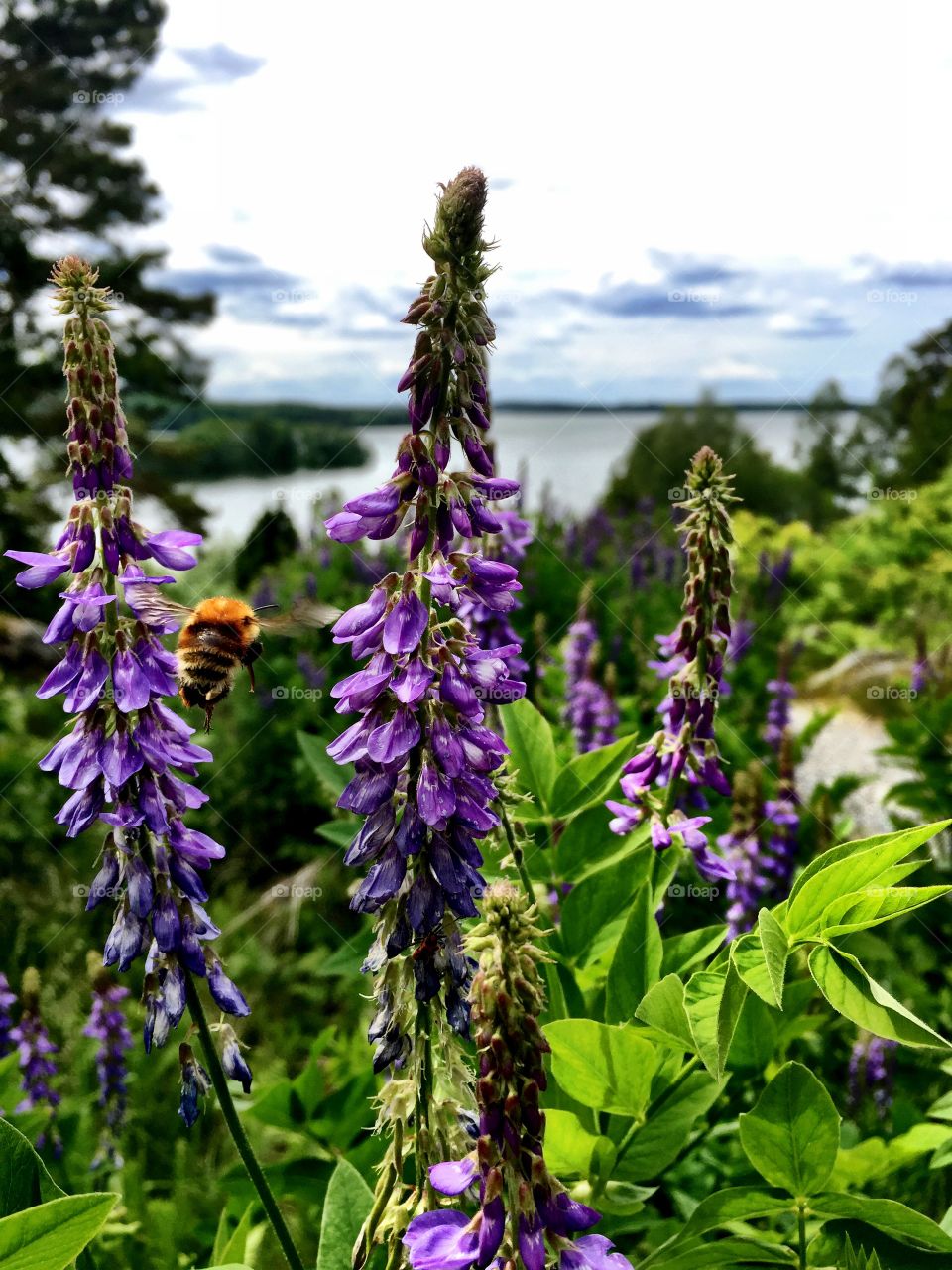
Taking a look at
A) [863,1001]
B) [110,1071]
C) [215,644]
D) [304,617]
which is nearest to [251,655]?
[215,644]

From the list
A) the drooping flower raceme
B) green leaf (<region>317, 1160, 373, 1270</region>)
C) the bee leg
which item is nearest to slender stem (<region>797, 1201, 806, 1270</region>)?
green leaf (<region>317, 1160, 373, 1270</region>)

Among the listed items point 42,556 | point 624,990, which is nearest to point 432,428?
point 42,556

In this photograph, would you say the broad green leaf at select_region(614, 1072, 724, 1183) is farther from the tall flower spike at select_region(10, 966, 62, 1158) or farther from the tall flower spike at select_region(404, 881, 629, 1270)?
the tall flower spike at select_region(10, 966, 62, 1158)

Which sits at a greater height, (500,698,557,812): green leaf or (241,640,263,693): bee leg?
(241,640,263,693): bee leg

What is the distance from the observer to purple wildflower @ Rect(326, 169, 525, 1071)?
1520 mm

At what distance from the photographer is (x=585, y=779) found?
256 centimetres

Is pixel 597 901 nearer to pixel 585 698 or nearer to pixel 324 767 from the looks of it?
pixel 324 767

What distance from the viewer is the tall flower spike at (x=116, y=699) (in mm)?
1784

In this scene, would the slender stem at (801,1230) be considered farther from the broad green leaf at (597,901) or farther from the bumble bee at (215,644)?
the bumble bee at (215,644)

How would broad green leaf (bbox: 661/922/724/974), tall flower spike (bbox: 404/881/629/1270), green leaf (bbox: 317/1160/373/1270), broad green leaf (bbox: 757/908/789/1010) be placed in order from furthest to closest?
broad green leaf (bbox: 661/922/724/974), green leaf (bbox: 317/1160/373/1270), broad green leaf (bbox: 757/908/789/1010), tall flower spike (bbox: 404/881/629/1270)

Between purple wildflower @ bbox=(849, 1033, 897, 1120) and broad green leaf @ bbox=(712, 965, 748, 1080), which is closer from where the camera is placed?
broad green leaf @ bbox=(712, 965, 748, 1080)

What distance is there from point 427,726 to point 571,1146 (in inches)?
30.3

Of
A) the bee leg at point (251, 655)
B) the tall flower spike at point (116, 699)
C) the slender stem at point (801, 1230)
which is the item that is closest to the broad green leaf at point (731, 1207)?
the slender stem at point (801, 1230)

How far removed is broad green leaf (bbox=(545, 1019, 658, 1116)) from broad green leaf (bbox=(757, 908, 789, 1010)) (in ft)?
1.05
